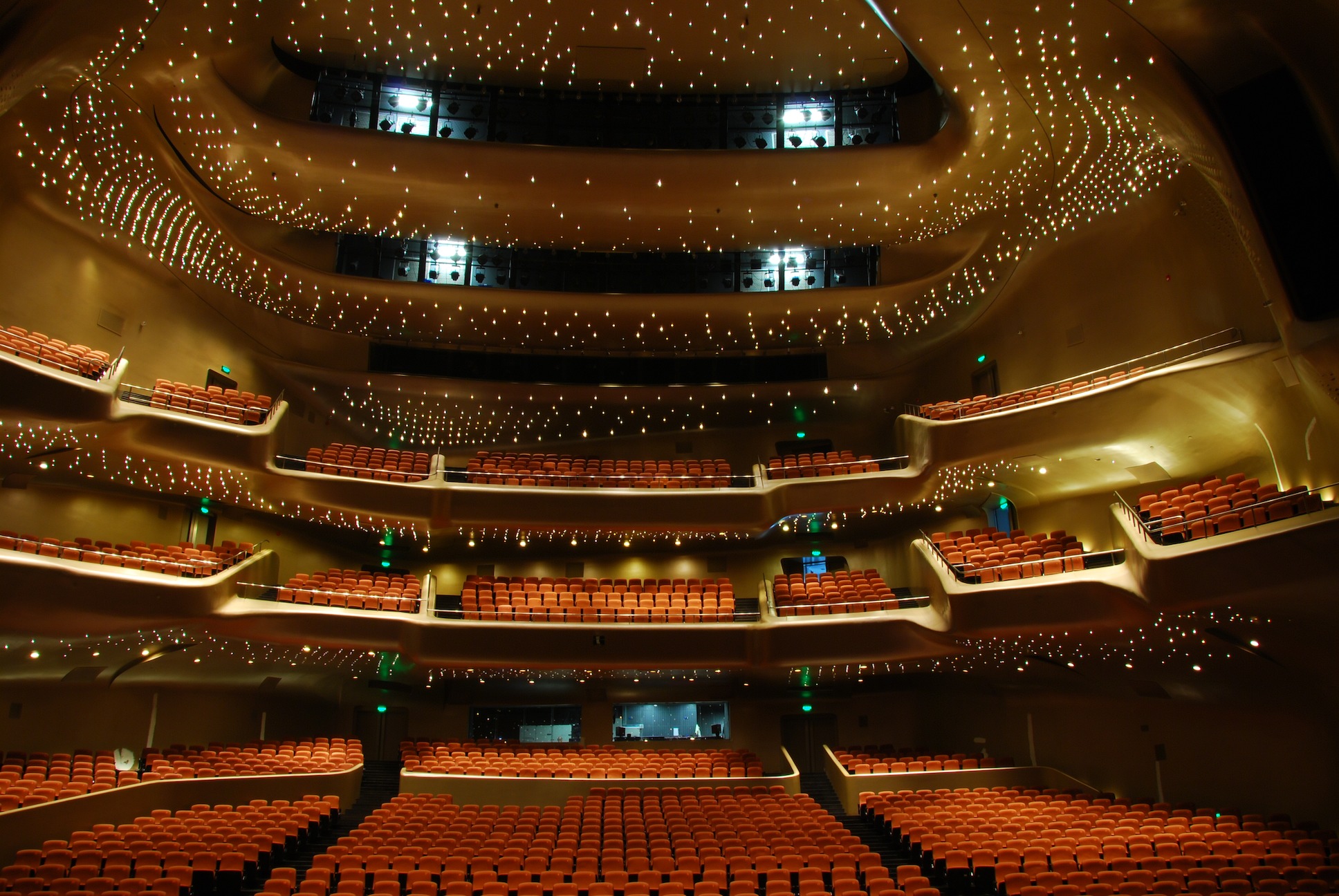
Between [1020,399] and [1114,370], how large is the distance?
1462 mm

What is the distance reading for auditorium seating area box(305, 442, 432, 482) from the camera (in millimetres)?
15227

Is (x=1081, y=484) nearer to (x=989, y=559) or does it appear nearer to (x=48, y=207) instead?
(x=989, y=559)

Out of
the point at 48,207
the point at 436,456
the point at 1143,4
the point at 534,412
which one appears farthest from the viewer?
the point at 534,412

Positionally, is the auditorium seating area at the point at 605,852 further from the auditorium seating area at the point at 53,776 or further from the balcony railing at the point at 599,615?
the auditorium seating area at the point at 53,776

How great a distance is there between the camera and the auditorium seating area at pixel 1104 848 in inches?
296

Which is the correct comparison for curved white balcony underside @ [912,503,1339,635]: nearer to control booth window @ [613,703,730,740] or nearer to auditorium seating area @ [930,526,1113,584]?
auditorium seating area @ [930,526,1113,584]

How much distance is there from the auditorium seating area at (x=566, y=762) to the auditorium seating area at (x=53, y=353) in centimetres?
760

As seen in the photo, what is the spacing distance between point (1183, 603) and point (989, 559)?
3.91m

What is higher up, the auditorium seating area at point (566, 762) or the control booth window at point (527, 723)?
the control booth window at point (527, 723)

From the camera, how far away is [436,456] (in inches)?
624

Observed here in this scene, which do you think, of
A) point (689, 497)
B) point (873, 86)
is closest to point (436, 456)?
point (689, 497)

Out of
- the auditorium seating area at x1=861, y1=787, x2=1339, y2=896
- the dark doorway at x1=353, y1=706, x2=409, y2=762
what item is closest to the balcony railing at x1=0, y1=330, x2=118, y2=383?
the dark doorway at x1=353, y1=706, x2=409, y2=762

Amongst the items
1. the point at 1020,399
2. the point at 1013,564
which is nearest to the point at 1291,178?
the point at 1013,564

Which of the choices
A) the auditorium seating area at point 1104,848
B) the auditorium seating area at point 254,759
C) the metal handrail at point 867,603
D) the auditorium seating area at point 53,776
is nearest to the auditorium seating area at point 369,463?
the auditorium seating area at point 254,759
